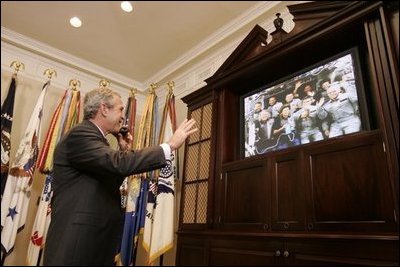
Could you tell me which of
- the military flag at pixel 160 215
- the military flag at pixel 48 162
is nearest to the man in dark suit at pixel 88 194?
the military flag at pixel 160 215

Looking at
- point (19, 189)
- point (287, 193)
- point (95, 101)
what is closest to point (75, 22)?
point (19, 189)

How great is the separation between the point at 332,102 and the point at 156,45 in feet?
8.49

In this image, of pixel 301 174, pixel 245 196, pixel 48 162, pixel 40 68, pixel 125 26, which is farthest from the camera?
pixel 40 68

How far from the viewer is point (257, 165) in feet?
7.33

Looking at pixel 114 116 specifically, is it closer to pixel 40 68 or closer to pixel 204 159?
pixel 204 159

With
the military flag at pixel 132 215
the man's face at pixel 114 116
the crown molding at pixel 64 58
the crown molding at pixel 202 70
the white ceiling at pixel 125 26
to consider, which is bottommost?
the military flag at pixel 132 215

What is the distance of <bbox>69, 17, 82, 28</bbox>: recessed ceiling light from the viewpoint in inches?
140

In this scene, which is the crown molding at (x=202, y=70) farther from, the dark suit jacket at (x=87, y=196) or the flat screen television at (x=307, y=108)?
the dark suit jacket at (x=87, y=196)

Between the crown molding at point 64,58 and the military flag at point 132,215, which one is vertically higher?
the crown molding at point 64,58

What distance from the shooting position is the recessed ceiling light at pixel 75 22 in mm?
3551

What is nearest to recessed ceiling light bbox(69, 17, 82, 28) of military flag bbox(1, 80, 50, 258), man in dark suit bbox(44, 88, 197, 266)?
military flag bbox(1, 80, 50, 258)

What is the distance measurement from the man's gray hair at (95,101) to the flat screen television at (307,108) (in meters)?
1.22

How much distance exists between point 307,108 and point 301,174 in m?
0.48

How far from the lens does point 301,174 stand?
6.25 feet
